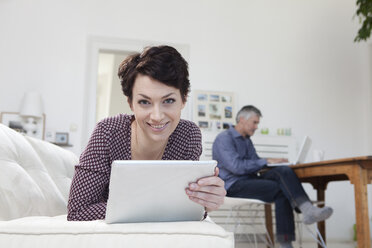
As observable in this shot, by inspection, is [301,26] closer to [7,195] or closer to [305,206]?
[305,206]

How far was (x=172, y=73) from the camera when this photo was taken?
4.23ft

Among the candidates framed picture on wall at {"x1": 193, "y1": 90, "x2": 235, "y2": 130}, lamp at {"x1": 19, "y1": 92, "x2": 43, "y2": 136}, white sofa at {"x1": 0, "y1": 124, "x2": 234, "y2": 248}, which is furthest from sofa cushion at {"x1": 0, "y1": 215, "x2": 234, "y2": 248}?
framed picture on wall at {"x1": 193, "y1": 90, "x2": 235, "y2": 130}

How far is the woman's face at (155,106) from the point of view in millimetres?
1287

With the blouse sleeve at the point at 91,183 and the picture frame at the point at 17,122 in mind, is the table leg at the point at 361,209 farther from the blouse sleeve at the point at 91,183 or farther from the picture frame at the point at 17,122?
the picture frame at the point at 17,122

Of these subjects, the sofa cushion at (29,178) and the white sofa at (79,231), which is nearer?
the white sofa at (79,231)

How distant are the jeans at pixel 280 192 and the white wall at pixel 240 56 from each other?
164 centimetres

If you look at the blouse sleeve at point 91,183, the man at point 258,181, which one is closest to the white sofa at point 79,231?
the blouse sleeve at point 91,183

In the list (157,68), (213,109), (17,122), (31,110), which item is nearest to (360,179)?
(157,68)

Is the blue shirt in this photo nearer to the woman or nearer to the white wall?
the white wall

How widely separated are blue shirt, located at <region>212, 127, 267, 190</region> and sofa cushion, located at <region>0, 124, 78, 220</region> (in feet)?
6.87

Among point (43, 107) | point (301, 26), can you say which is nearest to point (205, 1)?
point (301, 26)

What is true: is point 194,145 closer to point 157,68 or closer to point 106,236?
point 157,68

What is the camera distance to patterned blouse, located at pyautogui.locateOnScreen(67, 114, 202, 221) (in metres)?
1.18

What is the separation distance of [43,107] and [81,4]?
4.32 feet
